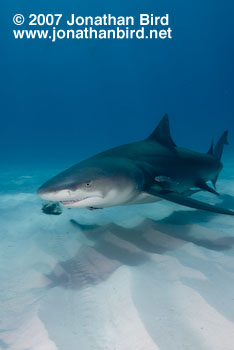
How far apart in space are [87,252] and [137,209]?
245 centimetres

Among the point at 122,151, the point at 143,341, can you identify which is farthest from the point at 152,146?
the point at 143,341

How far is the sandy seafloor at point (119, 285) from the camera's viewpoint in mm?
1843

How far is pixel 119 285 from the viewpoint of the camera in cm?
254

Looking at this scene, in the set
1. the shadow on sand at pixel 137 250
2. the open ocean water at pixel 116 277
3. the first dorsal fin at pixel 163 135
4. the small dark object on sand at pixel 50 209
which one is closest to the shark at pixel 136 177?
the first dorsal fin at pixel 163 135

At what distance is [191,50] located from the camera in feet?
302

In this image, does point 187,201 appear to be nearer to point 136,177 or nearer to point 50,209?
point 136,177

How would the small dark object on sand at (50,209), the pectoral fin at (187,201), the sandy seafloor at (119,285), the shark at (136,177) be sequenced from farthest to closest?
the small dark object on sand at (50,209) < the pectoral fin at (187,201) < the shark at (136,177) < the sandy seafloor at (119,285)

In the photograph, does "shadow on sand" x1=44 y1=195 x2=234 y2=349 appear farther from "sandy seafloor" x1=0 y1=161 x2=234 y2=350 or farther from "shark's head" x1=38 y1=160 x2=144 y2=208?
"shark's head" x1=38 y1=160 x2=144 y2=208

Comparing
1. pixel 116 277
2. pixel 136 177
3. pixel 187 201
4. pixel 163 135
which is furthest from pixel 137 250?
pixel 163 135

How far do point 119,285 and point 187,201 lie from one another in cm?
156

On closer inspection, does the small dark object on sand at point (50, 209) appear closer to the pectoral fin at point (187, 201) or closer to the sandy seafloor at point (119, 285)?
the sandy seafloor at point (119, 285)

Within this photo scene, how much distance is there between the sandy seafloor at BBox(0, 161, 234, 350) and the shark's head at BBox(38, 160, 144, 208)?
0.78 metres

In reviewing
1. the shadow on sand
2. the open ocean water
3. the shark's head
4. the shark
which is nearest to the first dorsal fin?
the shark

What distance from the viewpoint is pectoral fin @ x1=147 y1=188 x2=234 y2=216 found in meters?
3.22
